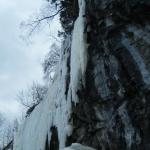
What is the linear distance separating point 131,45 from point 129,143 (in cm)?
159

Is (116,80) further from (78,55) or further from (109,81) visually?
(78,55)

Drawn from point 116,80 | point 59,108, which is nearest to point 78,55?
point 116,80

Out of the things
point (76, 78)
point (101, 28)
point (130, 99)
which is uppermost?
point (101, 28)

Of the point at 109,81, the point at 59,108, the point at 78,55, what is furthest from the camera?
the point at 59,108

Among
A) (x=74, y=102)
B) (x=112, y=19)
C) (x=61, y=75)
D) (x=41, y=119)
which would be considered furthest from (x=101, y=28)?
(x=41, y=119)

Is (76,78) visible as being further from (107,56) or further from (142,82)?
(142,82)

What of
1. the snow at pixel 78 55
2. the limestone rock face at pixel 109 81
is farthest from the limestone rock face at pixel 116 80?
the snow at pixel 78 55

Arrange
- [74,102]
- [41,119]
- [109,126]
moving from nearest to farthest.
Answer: [109,126]
[74,102]
[41,119]

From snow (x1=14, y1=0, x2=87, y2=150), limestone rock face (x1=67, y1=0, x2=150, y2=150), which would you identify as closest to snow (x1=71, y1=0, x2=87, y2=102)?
snow (x1=14, y1=0, x2=87, y2=150)

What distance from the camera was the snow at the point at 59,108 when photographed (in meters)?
7.30

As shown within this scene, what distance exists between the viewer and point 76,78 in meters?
7.24

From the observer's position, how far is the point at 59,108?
8250 millimetres

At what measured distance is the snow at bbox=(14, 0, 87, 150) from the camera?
730cm

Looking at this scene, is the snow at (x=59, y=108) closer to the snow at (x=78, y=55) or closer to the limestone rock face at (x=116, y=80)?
the snow at (x=78, y=55)
